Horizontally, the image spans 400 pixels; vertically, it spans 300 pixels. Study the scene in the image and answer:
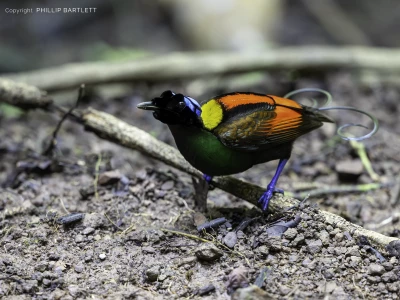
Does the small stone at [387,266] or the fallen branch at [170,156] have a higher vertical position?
the fallen branch at [170,156]

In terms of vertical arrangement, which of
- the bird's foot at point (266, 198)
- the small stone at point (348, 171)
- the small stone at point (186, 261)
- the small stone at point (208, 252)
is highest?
the small stone at point (348, 171)

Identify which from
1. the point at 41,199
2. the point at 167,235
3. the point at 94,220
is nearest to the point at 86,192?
the point at 41,199

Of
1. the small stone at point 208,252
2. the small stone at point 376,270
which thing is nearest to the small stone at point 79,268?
the small stone at point 208,252

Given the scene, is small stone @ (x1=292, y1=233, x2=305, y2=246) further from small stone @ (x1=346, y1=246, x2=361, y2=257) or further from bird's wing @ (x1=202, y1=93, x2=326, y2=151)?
bird's wing @ (x1=202, y1=93, x2=326, y2=151)

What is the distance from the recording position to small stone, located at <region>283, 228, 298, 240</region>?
8.56ft

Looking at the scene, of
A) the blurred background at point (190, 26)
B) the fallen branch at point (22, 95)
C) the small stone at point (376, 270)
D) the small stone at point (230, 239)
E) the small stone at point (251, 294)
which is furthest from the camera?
the blurred background at point (190, 26)

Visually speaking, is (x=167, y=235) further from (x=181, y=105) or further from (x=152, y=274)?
(x=181, y=105)

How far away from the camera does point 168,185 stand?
3414 mm

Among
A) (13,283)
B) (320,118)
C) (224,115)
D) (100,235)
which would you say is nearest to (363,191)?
(320,118)

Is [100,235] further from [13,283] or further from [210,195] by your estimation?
[210,195]

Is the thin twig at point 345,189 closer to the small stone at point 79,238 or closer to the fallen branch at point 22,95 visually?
the small stone at point 79,238

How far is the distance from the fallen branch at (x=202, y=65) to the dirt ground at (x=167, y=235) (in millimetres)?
996

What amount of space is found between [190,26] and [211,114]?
6004 millimetres

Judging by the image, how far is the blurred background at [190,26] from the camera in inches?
307
